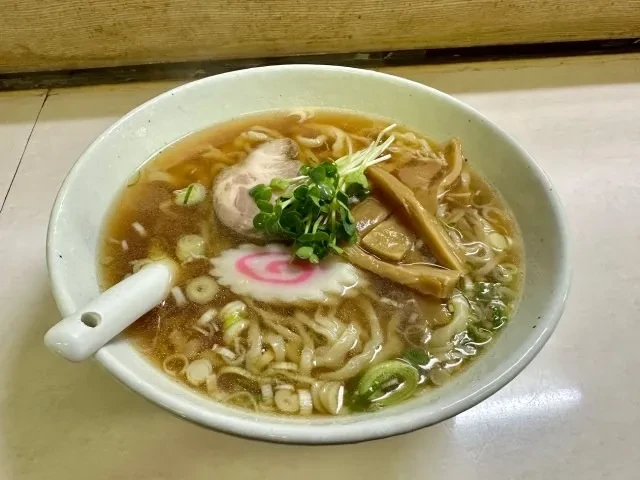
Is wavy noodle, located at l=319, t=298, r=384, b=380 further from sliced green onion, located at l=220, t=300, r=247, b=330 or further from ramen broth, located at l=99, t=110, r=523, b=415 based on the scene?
sliced green onion, located at l=220, t=300, r=247, b=330

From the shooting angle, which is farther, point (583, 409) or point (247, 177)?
point (247, 177)

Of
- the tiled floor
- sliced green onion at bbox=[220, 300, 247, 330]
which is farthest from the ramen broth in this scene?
the tiled floor

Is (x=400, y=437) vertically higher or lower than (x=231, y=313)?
lower

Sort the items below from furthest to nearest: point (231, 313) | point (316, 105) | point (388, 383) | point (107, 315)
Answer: point (316, 105) < point (231, 313) < point (388, 383) < point (107, 315)

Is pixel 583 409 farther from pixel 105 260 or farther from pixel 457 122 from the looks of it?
pixel 105 260

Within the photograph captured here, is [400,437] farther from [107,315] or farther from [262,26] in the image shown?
[262,26]

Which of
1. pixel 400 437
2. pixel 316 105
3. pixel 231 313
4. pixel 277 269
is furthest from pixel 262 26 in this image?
pixel 400 437

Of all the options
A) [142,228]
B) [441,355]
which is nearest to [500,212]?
[441,355]
